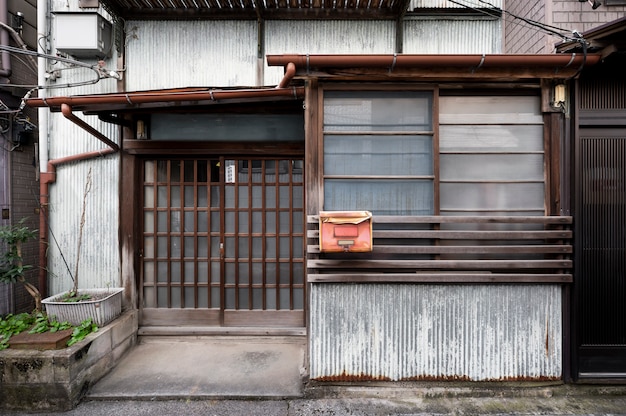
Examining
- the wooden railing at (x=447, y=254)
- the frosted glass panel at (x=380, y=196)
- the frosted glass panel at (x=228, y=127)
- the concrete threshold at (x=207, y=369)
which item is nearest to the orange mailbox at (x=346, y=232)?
the wooden railing at (x=447, y=254)

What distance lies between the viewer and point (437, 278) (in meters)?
3.70

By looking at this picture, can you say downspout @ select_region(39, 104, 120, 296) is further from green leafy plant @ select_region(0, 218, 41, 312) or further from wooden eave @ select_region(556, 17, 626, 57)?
wooden eave @ select_region(556, 17, 626, 57)

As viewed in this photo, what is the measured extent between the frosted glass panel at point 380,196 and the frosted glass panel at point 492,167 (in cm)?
36

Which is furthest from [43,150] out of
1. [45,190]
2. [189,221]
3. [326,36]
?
[326,36]

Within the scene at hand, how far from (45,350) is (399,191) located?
4.61 meters

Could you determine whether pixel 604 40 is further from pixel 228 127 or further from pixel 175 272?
pixel 175 272

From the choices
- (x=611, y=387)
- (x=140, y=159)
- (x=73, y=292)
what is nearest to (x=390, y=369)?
(x=611, y=387)

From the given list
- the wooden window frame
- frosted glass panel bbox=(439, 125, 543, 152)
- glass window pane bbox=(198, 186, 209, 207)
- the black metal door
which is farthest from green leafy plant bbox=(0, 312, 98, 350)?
the black metal door

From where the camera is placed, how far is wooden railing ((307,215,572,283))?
3.68 m

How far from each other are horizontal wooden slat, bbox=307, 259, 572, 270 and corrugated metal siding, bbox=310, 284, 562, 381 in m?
0.25

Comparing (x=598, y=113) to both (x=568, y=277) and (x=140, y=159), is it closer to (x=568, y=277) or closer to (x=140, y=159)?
(x=568, y=277)

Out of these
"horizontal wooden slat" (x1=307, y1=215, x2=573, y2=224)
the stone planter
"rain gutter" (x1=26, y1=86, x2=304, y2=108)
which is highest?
"rain gutter" (x1=26, y1=86, x2=304, y2=108)

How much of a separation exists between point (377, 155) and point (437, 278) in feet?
5.44

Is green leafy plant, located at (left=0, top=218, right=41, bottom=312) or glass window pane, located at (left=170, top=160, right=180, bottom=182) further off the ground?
glass window pane, located at (left=170, top=160, right=180, bottom=182)
